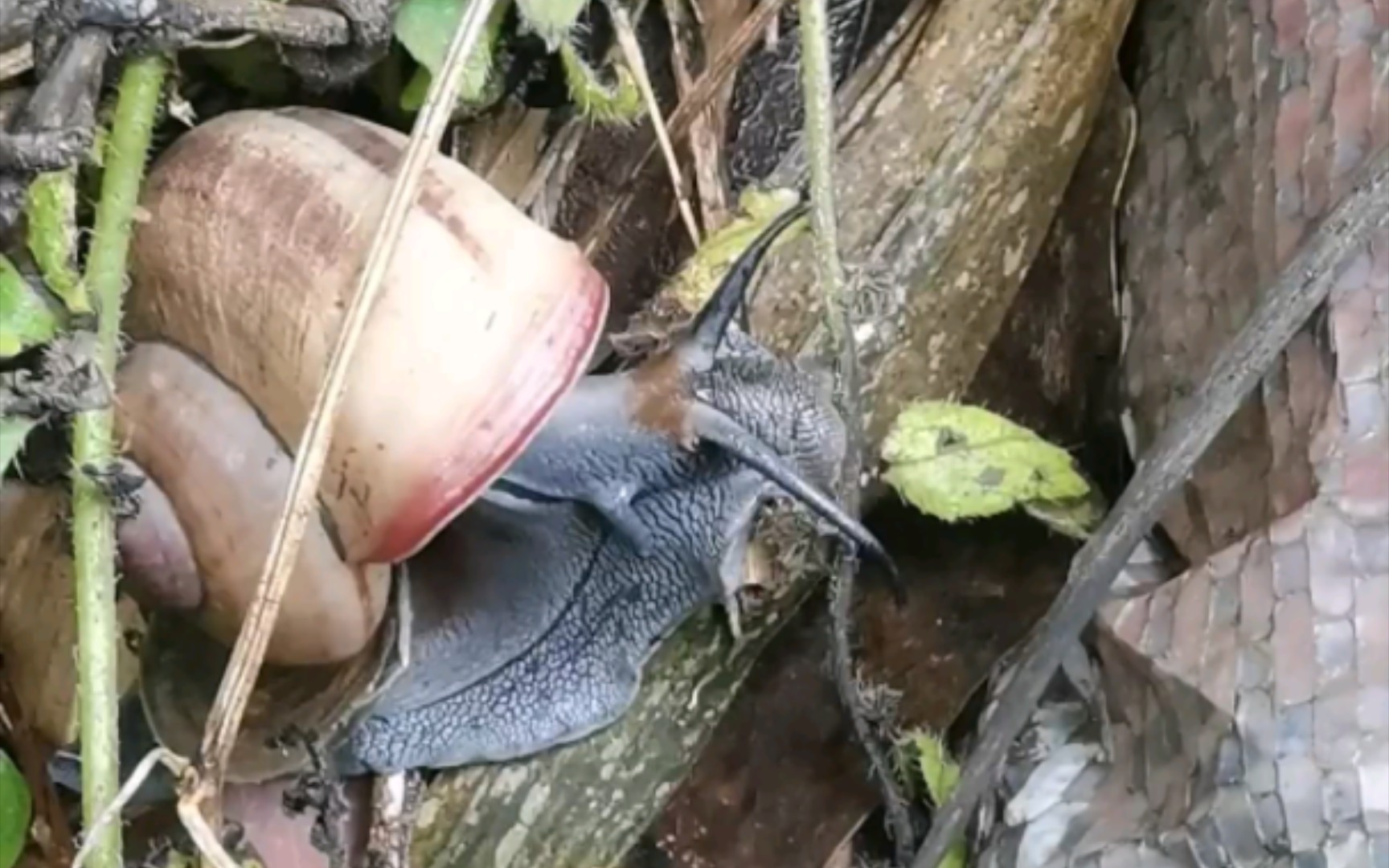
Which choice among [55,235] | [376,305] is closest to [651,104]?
[376,305]

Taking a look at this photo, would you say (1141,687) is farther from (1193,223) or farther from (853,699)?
(1193,223)

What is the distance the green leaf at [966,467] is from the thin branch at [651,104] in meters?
0.22

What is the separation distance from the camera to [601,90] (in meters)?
1.16

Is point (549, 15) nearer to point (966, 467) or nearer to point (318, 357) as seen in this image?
point (318, 357)

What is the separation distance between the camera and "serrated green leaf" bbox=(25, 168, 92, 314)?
95 centimetres

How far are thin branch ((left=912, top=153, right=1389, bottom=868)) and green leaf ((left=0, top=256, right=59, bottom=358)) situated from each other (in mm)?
590

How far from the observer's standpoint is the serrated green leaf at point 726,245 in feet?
3.83

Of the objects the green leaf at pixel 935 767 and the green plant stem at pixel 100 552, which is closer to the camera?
the green plant stem at pixel 100 552

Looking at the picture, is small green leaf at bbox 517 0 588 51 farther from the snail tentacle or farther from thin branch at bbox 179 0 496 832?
the snail tentacle

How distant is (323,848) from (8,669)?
0.27 meters

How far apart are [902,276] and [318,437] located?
49 centimetres

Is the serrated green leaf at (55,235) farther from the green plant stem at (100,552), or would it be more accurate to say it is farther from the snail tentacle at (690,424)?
the snail tentacle at (690,424)

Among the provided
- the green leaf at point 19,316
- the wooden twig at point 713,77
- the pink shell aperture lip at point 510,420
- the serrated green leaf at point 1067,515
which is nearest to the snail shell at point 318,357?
the pink shell aperture lip at point 510,420

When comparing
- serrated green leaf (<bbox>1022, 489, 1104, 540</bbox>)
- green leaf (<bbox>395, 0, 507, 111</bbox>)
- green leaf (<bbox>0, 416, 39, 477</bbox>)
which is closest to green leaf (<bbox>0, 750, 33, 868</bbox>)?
green leaf (<bbox>0, 416, 39, 477</bbox>)
